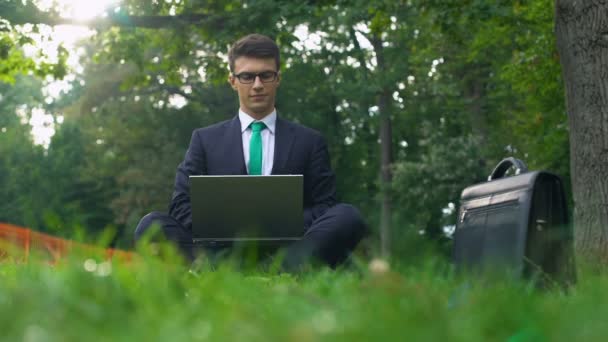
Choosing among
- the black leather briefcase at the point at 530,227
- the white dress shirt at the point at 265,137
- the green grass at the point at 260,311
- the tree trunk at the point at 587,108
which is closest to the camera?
the green grass at the point at 260,311

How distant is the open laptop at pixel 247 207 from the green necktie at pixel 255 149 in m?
0.85

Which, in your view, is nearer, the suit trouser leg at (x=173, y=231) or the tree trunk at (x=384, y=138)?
the suit trouser leg at (x=173, y=231)

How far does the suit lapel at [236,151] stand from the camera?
658 centimetres

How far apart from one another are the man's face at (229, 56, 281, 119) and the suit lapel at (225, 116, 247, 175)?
0.59ft

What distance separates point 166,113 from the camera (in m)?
43.5

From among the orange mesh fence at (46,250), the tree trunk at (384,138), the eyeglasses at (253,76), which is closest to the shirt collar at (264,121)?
the eyeglasses at (253,76)

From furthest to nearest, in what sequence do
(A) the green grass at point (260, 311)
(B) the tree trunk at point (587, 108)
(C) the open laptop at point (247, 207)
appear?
1. (B) the tree trunk at point (587, 108)
2. (C) the open laptop at point (247, 207)
3. (A) the green grass at point (260, 311)

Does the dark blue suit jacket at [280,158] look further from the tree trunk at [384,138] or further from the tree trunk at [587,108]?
the tree trunk at [384,138]

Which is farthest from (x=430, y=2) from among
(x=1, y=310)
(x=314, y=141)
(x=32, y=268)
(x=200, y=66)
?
(x=1, y=310)

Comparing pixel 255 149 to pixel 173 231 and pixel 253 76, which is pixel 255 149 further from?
pixel 173 231

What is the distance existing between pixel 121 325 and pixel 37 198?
→ 167 ft

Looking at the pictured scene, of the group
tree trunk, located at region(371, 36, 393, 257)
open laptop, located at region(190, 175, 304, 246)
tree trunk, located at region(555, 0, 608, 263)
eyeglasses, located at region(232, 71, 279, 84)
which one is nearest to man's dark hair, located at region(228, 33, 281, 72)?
eyeglasses, located at region(232, 71, 279, 84)

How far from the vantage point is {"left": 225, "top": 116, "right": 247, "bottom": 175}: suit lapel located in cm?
658

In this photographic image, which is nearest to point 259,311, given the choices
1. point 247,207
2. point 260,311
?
point 260,311
